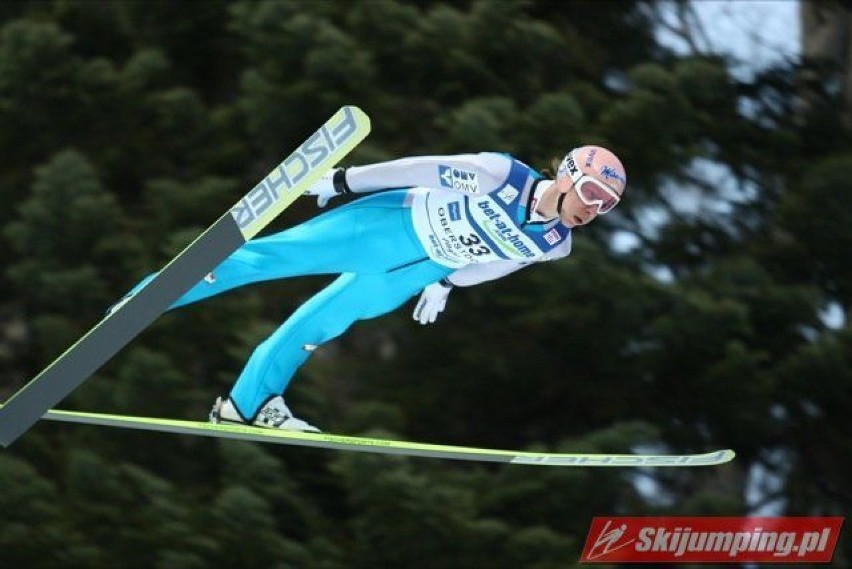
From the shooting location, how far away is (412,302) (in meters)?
8.51

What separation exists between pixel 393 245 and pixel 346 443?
29.2 inches

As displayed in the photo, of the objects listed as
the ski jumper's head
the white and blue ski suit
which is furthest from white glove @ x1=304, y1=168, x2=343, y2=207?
the ski jumper's head

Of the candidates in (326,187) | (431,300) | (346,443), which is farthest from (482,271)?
(346,443)

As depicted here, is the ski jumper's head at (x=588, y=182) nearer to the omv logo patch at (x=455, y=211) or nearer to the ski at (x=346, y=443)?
the omv logo patch at (x=455, y=211)

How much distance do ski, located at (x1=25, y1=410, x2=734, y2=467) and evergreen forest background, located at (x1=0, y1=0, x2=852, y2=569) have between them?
1.89 metres

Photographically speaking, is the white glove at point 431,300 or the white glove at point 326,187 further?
the white glove at point 431,300

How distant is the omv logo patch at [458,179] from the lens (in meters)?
4.93

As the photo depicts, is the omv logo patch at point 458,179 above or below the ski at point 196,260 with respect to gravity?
below

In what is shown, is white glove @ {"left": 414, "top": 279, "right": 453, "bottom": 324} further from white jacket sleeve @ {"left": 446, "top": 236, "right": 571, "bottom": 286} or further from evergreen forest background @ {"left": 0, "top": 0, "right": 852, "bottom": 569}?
evergreen forest background @ {"left": 0, "top": 0, "right": 852, "bottom": 569}

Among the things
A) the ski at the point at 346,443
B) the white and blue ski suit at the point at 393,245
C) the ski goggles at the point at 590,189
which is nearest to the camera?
the ski goggles at the point at 590,189

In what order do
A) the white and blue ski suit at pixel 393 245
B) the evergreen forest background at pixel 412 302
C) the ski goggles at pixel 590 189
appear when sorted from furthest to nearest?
the evergreen forest background at pixel 412 302 → the white and blue ski suit at pixel 393 245 → the ski goggles at pixel 590 189

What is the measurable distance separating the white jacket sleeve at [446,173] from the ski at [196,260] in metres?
0.26

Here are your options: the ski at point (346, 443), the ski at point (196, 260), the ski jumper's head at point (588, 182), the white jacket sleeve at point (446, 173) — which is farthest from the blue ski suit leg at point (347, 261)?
the ski jumper's head at point (588, 182)

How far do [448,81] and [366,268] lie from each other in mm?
3288
